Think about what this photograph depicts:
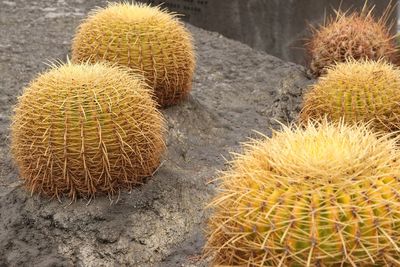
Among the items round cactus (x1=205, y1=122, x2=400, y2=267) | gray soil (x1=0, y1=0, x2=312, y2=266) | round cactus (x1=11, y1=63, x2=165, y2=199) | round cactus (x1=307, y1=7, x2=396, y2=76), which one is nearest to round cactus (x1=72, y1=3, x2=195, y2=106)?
gray soil (x1=0, y1=0, x2=312, y2=266)

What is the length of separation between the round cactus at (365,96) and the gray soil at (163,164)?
781 mm

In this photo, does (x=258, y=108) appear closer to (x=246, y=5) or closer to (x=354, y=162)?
(x=246, y=5)

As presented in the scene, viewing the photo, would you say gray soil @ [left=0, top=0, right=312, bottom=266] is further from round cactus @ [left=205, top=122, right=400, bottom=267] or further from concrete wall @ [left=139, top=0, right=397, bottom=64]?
round cactus @ [left=205, top=122, right=400, bottom=267]

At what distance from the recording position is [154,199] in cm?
355

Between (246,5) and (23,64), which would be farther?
(246,5)

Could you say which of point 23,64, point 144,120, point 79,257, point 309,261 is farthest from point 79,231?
point 23,64

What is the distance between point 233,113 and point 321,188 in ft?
10.2

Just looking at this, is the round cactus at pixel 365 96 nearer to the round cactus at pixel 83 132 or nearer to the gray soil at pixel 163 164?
the gray soil at pixel 163 164

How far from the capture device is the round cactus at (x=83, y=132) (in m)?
3.22

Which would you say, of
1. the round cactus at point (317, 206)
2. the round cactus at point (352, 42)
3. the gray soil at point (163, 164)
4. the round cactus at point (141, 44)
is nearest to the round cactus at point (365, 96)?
the gray soil at point (163, 164)

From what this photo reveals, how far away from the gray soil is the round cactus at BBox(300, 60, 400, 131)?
30.7 inches

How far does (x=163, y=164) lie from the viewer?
12.7 ft

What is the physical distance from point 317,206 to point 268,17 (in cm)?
470

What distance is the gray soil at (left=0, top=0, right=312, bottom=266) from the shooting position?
3.38 m
